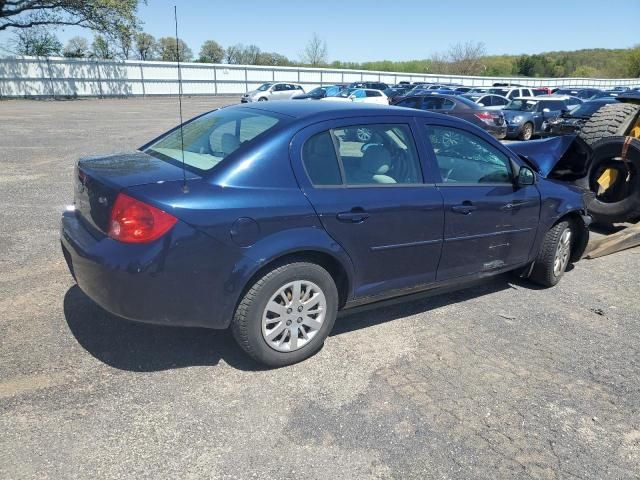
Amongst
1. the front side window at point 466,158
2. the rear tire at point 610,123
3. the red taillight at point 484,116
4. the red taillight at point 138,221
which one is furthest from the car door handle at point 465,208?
the red taillight at point 484,116

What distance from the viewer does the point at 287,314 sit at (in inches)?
130

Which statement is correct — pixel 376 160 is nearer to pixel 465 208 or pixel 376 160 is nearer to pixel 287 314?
pixel 465 208

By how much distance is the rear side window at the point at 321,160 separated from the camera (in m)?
3.32

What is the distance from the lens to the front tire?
10.3 feet

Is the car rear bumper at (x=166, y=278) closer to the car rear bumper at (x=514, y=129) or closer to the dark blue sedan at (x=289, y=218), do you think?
the dark blue sedan at (x=289, y=218)

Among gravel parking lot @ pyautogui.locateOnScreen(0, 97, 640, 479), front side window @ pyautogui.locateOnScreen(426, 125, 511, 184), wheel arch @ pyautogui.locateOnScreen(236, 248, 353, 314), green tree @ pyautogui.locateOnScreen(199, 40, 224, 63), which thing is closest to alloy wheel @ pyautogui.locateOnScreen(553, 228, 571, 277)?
gravel parking lot @ pyautogui.locateOnScreen(0, 97, 640, 479)

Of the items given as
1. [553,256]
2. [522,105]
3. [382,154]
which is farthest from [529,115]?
[382,154]

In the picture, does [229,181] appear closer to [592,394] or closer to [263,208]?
[263,208]

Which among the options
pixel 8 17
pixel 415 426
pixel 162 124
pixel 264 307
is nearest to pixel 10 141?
pixel 162 124

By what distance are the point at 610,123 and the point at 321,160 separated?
583 cm

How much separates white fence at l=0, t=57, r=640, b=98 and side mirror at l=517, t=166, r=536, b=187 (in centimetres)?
4070

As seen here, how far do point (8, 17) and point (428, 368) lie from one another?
43144 millimetres

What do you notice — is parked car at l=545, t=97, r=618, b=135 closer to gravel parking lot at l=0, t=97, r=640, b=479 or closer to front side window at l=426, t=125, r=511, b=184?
front side window at l=426, t=125, r=511, b=184

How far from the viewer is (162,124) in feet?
65.8
